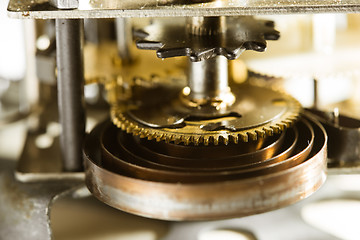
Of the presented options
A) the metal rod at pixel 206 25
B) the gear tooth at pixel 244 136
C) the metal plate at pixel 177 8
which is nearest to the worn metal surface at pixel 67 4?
the metal plate at pixel 177 8

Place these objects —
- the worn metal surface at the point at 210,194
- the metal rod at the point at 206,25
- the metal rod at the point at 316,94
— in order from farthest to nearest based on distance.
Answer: the metal rod at the point at 316,94, the metal rod at the point at 206,25, the worn metal surface at the point at 210,194

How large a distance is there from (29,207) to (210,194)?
0.33m

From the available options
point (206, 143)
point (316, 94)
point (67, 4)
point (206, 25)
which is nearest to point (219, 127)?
point (206, 143)

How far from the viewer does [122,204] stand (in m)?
0.74

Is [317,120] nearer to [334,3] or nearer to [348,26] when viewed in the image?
[334,3]

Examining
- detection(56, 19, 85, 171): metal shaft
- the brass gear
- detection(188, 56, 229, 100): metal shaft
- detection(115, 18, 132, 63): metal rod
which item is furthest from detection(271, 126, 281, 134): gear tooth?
detection(115, 18, 132, 63): metal rod

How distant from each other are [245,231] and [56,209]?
308mm

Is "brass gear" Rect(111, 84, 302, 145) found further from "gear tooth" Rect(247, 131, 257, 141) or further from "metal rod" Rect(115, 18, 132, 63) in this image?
"metal rod" Rect(115, 18, 132, 63)

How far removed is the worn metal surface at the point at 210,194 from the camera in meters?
0.70

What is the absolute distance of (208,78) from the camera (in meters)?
0.83

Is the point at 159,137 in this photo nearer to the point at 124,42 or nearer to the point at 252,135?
the point at 252,135

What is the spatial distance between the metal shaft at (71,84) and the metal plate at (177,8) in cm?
8

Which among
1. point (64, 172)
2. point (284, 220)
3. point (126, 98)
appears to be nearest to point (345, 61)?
point (284, 220)

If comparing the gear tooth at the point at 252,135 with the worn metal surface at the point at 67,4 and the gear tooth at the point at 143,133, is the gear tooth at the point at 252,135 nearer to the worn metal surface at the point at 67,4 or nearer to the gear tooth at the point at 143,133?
the gear tooth at the point at 143,133
